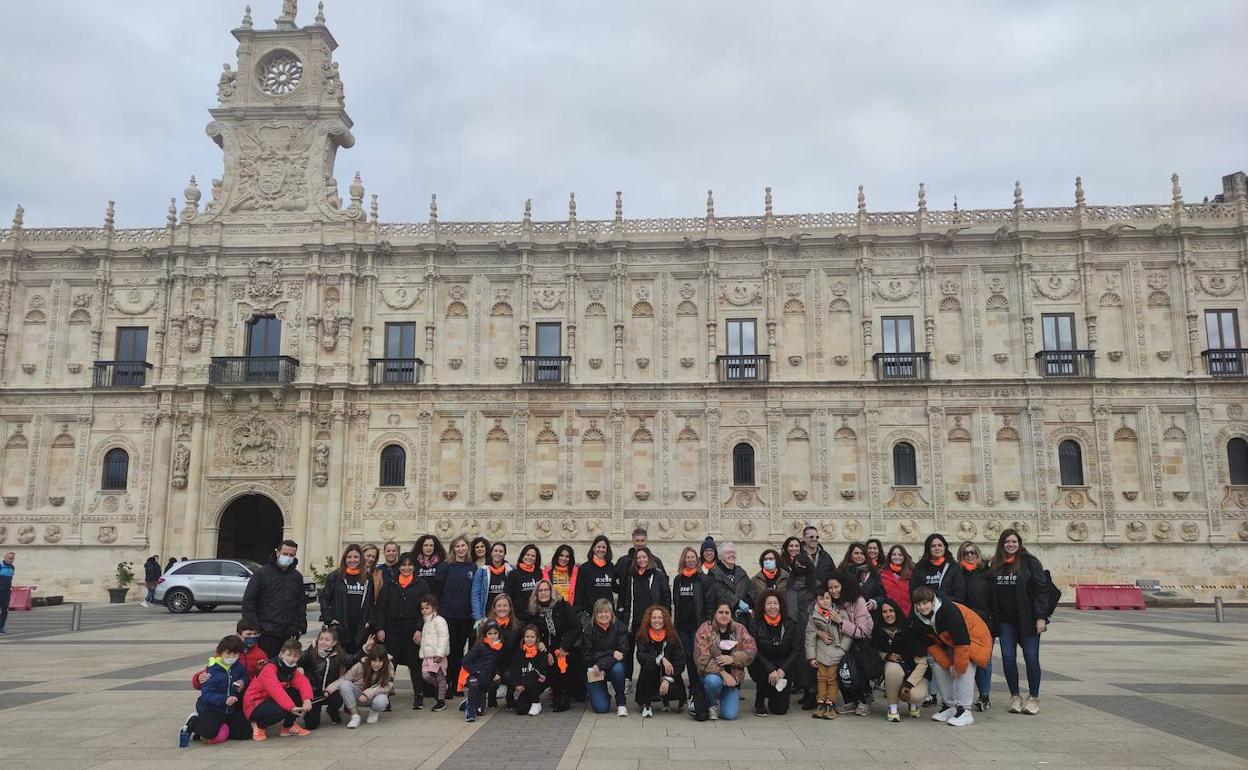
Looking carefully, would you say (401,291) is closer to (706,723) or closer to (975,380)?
(975,380)

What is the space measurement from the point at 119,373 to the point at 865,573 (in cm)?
3192

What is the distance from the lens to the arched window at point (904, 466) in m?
32.3

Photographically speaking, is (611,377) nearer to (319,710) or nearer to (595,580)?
(595,580)

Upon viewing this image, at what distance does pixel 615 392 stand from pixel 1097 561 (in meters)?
17.8

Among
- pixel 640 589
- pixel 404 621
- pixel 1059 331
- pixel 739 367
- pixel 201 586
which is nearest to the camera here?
pixel 404 621

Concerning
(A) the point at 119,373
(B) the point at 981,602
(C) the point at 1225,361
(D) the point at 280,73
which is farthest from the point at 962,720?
(D) the point at 280,73

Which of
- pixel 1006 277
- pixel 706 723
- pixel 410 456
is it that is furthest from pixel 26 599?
pixel 1006 277

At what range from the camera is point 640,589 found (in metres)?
12.2

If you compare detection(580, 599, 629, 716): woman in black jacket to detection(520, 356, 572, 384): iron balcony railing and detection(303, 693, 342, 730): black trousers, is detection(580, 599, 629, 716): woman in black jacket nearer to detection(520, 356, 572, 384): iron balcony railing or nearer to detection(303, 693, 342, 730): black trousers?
detection(303, 693, 342, 730): black trousers

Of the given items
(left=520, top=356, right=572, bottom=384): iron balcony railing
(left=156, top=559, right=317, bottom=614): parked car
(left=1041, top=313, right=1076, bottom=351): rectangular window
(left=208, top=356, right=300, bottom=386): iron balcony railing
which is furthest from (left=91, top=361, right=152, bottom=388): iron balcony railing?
(left=1041, top=313, right=1076, bottom=351): rectangular window

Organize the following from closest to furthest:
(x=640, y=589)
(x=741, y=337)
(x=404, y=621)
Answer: (x=404, y=621) < (x=640, y=589) < (x=741, y=337)

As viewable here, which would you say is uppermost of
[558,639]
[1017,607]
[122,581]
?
[1017,607]

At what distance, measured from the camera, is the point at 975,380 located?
3244 cm

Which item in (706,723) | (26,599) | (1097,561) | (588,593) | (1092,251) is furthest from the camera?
(1092,251)
